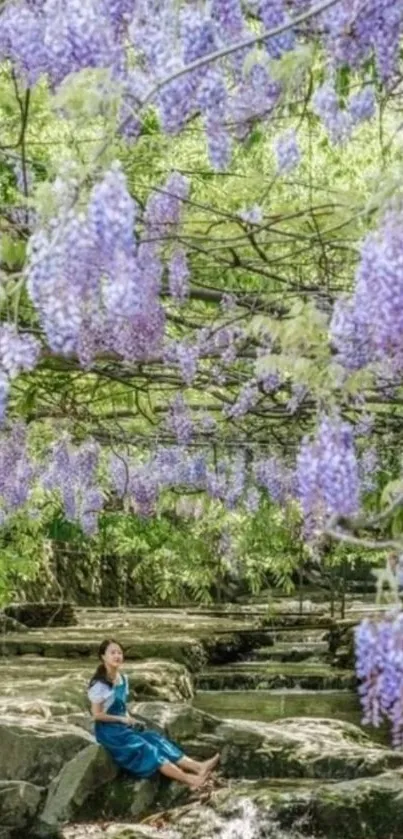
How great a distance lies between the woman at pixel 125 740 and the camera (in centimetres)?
893

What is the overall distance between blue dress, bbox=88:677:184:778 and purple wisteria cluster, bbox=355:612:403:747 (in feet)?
18.8

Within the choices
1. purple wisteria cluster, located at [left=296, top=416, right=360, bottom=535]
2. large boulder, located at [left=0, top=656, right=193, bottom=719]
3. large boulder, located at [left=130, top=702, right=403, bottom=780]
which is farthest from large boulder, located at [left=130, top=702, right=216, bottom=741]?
purple wisteria cluster, located at [left=296, top=416, right=360, bottom=535]

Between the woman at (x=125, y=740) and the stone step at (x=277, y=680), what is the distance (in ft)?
22.5

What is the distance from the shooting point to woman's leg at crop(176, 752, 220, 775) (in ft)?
29.5

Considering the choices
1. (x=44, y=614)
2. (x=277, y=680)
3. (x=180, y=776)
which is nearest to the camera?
(x=180, y=776)

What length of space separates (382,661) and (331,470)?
0.92 m

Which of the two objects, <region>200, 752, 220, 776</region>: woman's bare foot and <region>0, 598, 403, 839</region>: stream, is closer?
<region>0, 598, 403, 839</region>: stream

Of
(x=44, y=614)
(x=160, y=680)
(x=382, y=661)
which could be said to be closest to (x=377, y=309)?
(x=382, y=661)

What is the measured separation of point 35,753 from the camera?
30.1ft

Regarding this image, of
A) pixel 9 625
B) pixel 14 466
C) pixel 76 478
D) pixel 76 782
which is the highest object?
pixel 76 478

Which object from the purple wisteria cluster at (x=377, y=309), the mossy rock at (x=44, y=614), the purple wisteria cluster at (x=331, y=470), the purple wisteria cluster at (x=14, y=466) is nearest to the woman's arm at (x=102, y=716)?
the purple wisteria cluster at (x=14, y=466)

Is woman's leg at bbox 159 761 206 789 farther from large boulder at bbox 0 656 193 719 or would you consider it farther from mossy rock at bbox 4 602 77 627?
mossy rock at bbox 4 602 77 627

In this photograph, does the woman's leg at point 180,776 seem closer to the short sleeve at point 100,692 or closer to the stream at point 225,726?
the stream at point 225,726

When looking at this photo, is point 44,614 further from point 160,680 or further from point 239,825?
point 239,825
